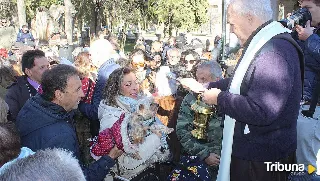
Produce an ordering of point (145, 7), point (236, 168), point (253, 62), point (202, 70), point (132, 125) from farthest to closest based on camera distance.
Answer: point (145, 7) < point (202, 70) < point (132, 125) < point (236, 168) < point (253, 62)

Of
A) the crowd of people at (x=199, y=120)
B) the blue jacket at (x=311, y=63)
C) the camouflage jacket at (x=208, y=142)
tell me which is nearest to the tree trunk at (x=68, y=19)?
the crowd of people at (x=199, y=120)

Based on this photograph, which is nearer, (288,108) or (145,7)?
(288,108)

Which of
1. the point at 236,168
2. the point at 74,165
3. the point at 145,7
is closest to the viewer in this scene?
the point at 74,165

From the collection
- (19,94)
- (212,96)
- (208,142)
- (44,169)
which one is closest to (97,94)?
(19,94)

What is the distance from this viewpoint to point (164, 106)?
4.61 metres

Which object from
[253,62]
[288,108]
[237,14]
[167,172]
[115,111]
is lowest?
[167,172]

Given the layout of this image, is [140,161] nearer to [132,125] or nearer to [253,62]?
[132,125]

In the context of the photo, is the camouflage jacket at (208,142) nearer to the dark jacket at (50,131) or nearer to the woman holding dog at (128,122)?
the woman holding dog at (128,122)

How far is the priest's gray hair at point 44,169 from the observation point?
4.34ft

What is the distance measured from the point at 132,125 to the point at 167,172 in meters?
1.16

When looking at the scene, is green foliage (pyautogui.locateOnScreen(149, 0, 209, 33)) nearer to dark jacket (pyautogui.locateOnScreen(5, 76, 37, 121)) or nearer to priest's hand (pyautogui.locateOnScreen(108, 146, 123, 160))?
dark jacket (pyautogui.locateOnScreen(5, 76, 37, 121))

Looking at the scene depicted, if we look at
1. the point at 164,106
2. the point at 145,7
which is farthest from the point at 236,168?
the point at 145,7

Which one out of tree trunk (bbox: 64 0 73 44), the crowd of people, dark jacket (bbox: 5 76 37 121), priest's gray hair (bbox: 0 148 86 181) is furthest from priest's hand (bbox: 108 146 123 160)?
tree trunk (bbox: 64 0 73 44)

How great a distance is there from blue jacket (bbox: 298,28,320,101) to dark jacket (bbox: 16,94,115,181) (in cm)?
209
